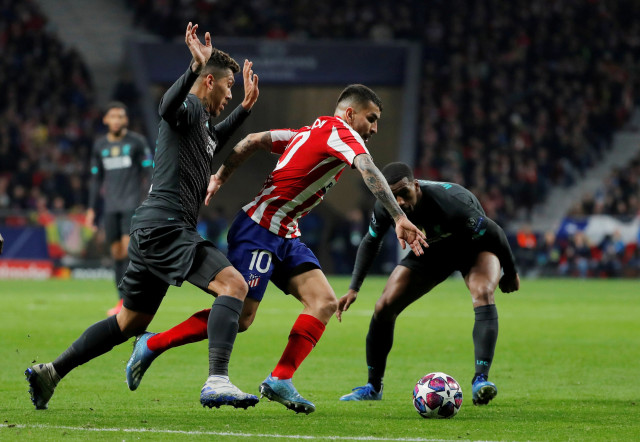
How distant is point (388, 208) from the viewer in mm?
6035

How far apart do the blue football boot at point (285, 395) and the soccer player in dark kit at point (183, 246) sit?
436mm

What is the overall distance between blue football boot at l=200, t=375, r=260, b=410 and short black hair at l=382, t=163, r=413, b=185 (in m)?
2.02

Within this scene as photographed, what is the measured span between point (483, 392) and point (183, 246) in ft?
7.25

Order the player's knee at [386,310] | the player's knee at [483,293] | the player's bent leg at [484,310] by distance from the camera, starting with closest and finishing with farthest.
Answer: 1. the player's bent leg at [484,310]
2. the player's knee at [483,293]
3. the player's knee at [386,310]

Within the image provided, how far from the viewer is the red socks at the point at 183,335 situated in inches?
263

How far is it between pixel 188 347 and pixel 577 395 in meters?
4.74

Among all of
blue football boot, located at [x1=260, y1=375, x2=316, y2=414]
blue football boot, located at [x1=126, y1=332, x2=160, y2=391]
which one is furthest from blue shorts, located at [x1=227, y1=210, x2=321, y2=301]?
blue football boot, located at [x1=126, y1=332, x2=160, y2=391]

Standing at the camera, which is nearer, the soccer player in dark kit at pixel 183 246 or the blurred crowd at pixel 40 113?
the soccer player in dark kit at pixel 183 246

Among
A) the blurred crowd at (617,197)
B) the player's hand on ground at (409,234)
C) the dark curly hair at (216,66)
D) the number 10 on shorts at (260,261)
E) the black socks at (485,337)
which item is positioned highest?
the dark curly hair at (216,66)

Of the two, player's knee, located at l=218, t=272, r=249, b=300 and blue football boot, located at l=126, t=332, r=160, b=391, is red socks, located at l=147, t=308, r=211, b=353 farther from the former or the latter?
player's knee, located at l=218, t=272, r=249, b=300

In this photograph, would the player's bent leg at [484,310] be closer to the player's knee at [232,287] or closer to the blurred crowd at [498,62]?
the player's knee at [232,287]

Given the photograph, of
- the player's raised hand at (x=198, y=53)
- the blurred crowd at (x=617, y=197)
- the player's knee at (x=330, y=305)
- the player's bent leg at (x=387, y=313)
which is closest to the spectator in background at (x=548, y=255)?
the blurred crowd at (x=617, y=197)

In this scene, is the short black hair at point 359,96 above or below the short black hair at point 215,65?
below

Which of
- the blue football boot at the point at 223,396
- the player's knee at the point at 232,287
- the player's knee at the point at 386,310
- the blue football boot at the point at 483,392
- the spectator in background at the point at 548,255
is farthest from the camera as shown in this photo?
the spectator in background at the point at 548,255
